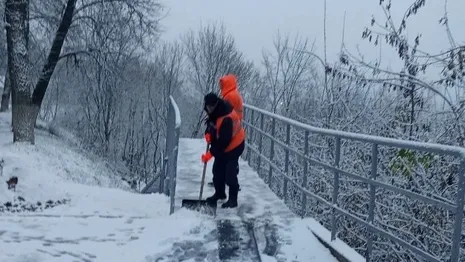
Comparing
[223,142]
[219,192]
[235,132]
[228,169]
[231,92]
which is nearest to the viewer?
[223,142]

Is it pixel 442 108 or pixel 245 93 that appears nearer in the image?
pixel 442 108

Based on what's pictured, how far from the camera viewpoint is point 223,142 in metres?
7.52

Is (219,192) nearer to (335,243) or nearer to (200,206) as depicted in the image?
(200,206)

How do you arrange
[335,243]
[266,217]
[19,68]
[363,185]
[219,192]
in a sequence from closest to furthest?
[335,243] < [266,217] < [219,192] < [363,185] < [19,68]

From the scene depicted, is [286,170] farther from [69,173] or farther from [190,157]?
[69,173]

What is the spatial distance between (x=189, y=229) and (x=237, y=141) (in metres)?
1.62

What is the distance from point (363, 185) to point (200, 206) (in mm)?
4083

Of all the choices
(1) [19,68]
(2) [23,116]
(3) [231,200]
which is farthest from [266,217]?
(2) [23,116]

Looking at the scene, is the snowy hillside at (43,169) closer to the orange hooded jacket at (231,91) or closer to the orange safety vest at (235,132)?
the orange hooded jacket at (231,91)

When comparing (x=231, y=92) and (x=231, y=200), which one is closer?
(x=231, y=200)

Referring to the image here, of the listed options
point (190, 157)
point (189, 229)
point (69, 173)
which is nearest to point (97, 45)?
point (69, 173)

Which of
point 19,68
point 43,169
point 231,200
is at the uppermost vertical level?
point 19,68

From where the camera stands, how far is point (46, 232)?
642cm

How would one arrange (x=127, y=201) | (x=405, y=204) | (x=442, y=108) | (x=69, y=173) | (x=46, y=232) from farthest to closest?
(x=69, y=173) → (x=127, y=201) → (x=405, y=204) → (x=442, y=108) → (x=46, y=232)
